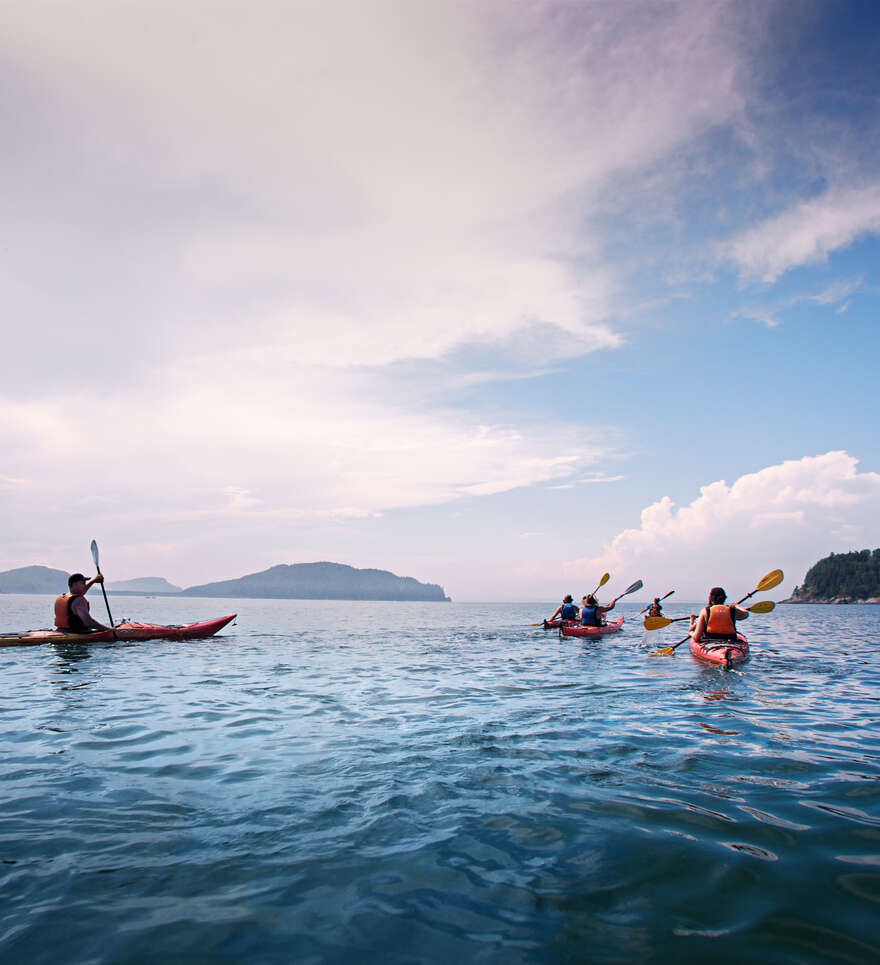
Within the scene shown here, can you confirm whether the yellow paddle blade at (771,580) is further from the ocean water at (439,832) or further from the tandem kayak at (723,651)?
the ocean water at (439,832)

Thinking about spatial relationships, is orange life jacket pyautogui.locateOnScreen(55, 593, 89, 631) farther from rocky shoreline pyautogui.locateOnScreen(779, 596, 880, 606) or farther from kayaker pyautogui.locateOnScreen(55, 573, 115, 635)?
rocky shoreline pyautogui.locateOnScreen(779, 596, 880, 606)

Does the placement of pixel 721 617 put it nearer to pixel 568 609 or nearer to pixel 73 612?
pixel 568 609

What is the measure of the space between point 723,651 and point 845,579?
620ft

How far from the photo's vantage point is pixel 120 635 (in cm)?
2319

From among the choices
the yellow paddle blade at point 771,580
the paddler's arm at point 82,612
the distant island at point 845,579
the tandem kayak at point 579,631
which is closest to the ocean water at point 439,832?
the yellow paddle blade at point 771,580

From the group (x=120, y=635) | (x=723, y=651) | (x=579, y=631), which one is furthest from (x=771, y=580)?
(x=120, y=635)

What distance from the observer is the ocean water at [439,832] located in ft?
11.6

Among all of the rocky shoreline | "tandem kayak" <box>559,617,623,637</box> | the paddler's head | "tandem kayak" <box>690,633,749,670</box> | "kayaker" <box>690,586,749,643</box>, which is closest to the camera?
"tandem kayak" <box>690,633,749,670</box>

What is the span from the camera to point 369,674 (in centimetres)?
1579

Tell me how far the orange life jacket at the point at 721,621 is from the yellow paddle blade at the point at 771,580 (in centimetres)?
320

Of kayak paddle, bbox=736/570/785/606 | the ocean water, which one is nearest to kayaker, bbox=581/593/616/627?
kayak paddle, bbox=736/570/785/606

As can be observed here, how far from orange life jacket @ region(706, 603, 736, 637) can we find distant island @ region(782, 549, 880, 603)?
183m

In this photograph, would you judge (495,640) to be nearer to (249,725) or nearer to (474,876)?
(249,725)

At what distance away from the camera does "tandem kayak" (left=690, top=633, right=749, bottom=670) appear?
16013mm
